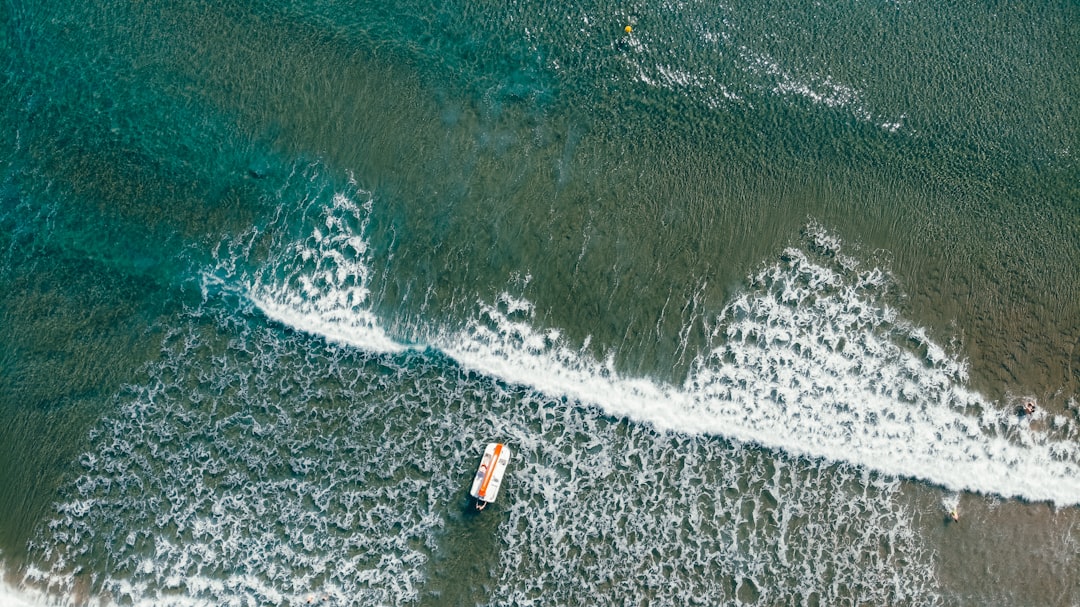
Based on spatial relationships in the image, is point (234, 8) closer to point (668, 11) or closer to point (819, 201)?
point (668, 11)

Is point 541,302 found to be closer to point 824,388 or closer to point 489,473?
point 489,473

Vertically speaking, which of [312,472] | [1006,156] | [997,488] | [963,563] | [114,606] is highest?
[1006,156]

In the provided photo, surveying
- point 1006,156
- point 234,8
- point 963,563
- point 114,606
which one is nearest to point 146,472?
point 114,606

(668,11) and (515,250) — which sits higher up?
(668,11)

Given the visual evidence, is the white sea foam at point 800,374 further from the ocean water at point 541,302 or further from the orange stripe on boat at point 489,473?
the orange stripe on boat at point 489,473

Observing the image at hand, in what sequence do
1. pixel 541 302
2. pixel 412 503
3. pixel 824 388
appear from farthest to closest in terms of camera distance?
pixel 541 302 → pixel 824 388 → pixel 412 503

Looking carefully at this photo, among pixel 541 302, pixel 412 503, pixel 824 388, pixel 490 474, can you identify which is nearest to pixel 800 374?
pixel 824 388

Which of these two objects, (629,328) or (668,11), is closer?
(629,328)
